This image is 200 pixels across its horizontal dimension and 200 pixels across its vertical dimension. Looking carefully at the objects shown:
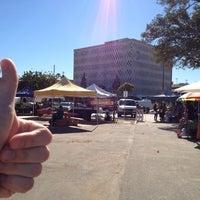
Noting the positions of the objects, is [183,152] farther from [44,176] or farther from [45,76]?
[45,76]

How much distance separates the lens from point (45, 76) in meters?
60.5

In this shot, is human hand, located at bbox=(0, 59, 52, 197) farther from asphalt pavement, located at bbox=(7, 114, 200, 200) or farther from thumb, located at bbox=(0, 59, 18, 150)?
asphalt pavement, located at bbox=(7, 114, 200, 200)

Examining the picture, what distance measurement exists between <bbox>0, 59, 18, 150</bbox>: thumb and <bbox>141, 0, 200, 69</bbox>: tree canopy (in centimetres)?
2644

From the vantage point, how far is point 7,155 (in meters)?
1.29

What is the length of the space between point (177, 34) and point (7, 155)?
27343mm

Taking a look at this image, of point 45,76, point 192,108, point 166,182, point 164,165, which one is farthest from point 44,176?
point 45,76

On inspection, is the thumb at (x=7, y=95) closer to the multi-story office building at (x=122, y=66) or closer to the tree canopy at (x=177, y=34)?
the tree canopy at (x=177, y=34)

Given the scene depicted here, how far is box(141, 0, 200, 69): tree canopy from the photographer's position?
26.9 metres

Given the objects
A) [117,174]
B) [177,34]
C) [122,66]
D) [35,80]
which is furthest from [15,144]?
[122,66]

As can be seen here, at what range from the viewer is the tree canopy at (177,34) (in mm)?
26891

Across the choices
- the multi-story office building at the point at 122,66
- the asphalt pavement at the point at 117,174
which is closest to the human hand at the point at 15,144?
the asphalt pavement at the point at 117,174

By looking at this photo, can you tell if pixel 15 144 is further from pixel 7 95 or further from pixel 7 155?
pixel 7 95

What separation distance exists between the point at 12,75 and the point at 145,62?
5571 inches

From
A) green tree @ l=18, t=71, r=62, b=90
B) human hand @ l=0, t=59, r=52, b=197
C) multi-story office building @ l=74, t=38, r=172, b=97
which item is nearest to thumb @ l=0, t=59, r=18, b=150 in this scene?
human hand @ l=0, t=59, r=52, b=197
